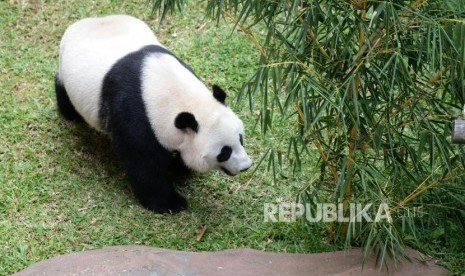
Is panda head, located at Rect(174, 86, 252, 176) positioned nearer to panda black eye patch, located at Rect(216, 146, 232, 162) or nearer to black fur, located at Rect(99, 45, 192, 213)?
panda black eye patch, located at Rect(216, 146, 232, 162)

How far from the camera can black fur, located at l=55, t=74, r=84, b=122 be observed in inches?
226

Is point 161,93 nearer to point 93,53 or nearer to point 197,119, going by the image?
point 197,119

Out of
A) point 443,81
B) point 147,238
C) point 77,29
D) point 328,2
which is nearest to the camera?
point 328,2

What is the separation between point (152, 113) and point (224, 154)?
0.55 m

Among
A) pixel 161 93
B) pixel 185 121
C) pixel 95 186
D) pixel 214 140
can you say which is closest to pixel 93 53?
pixel 161 93

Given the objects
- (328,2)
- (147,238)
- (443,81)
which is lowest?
(147,238)

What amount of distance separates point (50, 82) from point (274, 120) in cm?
199

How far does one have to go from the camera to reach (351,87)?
3744 millimetres

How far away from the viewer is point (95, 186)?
5.23 metres

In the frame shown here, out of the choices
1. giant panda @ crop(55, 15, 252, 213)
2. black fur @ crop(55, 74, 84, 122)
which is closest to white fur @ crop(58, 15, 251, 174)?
giant panda @ crop(55, 15, 252, 213)

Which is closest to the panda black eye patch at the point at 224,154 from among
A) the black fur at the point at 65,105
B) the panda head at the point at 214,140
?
the panda head at the point at 214,140

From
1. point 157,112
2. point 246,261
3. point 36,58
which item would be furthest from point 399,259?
point 36,58

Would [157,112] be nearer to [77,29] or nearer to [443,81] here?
[77,29]

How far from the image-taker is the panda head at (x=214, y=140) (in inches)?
185
